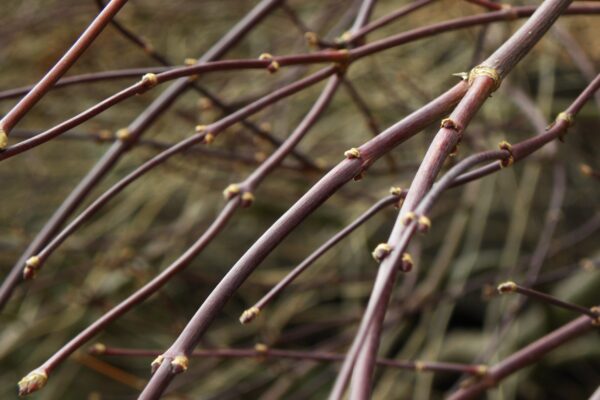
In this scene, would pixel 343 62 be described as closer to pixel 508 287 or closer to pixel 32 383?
pixel 508 287

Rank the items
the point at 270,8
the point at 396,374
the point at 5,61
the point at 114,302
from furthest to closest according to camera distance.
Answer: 1. the point at 5,61
2. the point at 114,302
3. the point at 396,374
4. the point at 270,8

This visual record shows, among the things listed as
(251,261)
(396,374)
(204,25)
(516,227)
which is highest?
(204,25)

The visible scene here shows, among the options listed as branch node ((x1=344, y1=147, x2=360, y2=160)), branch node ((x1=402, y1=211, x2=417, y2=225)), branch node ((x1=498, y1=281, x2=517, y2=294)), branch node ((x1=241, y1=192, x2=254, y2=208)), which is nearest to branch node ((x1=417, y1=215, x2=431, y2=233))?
branch node ((x1=402, y1=211, x2=417, y2=225))

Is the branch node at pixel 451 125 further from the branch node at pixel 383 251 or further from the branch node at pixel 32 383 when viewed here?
the branch node at pixel 32 383

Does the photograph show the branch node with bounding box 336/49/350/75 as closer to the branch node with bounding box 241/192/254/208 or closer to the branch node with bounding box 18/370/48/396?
the branch node with bounding box 241/192/254/208

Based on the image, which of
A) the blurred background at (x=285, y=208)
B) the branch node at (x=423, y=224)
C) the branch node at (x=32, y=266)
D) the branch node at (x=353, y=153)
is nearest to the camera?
the branch node at (x=423, y=224)

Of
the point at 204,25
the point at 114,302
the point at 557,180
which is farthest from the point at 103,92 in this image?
the point at 557,180

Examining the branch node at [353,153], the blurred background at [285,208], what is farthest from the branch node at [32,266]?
the blurred background at [285,208]

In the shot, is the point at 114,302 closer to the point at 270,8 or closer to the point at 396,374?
the point at 396,374
